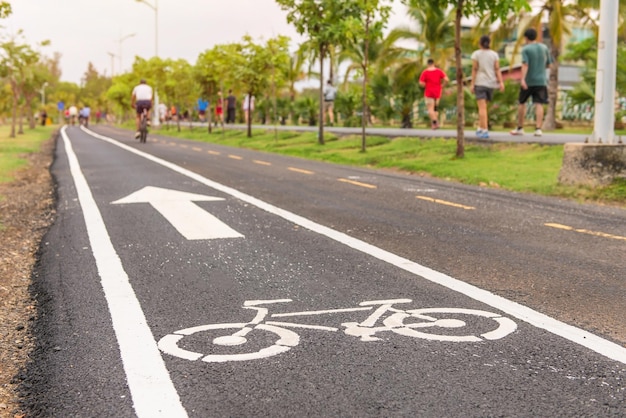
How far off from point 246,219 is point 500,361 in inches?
189

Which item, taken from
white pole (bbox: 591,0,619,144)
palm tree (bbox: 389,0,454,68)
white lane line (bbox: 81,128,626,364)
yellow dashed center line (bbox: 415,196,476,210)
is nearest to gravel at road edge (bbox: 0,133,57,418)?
white lane line (bbox: 81,128,626,364)

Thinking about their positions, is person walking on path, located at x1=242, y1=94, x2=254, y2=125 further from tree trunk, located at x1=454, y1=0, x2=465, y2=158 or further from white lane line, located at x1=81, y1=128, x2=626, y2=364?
white lane line, located at x1=81, y1=128, x2=626, y2=364

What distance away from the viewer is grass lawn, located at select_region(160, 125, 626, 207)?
426 inches

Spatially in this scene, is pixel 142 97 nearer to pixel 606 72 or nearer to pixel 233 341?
pixel 606 72

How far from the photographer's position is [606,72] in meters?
10.6

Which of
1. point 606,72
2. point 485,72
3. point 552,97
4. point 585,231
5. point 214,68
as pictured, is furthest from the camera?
point 214,68

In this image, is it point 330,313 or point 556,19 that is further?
point 556,19

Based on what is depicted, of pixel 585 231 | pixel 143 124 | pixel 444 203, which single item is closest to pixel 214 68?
pixel 143 124

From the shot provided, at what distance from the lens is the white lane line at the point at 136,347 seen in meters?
3.01

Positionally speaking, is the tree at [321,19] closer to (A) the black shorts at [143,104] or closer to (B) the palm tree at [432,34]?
(A) the black shorts at [143,104]

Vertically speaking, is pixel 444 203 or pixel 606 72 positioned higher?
pixel 606 72

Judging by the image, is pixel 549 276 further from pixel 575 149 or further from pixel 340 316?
pixel 575 149

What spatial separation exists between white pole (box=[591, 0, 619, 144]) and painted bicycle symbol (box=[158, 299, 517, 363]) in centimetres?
737

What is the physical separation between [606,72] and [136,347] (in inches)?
348
